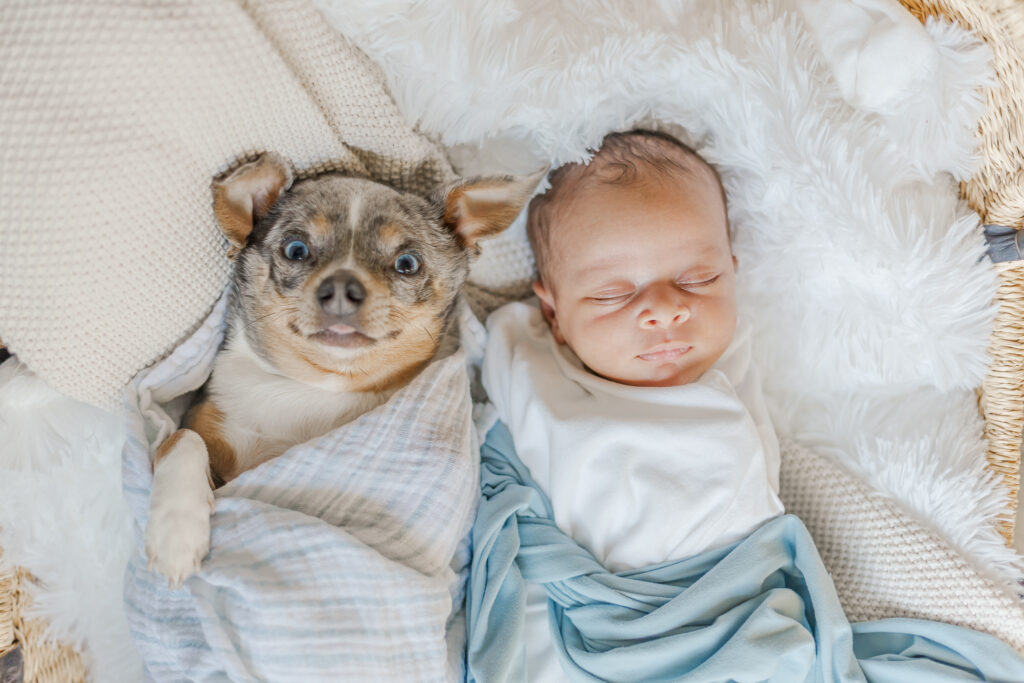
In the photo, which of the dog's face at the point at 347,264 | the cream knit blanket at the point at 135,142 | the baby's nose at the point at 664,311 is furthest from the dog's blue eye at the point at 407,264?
the baby's nose at the point at 664,311

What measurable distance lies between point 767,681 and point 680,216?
1.11 m

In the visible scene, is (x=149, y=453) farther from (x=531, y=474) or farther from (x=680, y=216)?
(x=680, y=216)

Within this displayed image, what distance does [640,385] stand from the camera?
77.7 inches

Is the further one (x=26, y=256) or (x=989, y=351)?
(x=989, y=351)

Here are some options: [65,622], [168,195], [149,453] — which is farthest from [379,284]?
[65,622]

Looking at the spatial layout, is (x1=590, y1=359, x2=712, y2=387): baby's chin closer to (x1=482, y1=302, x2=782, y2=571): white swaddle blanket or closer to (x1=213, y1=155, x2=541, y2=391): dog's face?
(x1=482, y1=302, x2=782, y2=571): white swaddle blanket

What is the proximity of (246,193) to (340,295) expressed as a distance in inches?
15.2

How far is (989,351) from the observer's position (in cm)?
195

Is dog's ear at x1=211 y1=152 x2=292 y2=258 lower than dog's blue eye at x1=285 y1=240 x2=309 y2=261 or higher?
higher

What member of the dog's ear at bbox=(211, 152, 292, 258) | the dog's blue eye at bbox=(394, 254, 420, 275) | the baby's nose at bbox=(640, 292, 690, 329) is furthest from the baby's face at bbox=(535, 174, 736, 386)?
the dog's ear at bbox=(211, 152, 292, 258)

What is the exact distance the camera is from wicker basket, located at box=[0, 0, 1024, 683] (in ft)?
5.60

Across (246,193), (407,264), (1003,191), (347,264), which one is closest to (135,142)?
(246,193)

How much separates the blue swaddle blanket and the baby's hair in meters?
0.71

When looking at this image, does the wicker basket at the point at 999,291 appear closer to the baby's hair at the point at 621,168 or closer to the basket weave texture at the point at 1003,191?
the basket weave texture at the point at 1003,191
